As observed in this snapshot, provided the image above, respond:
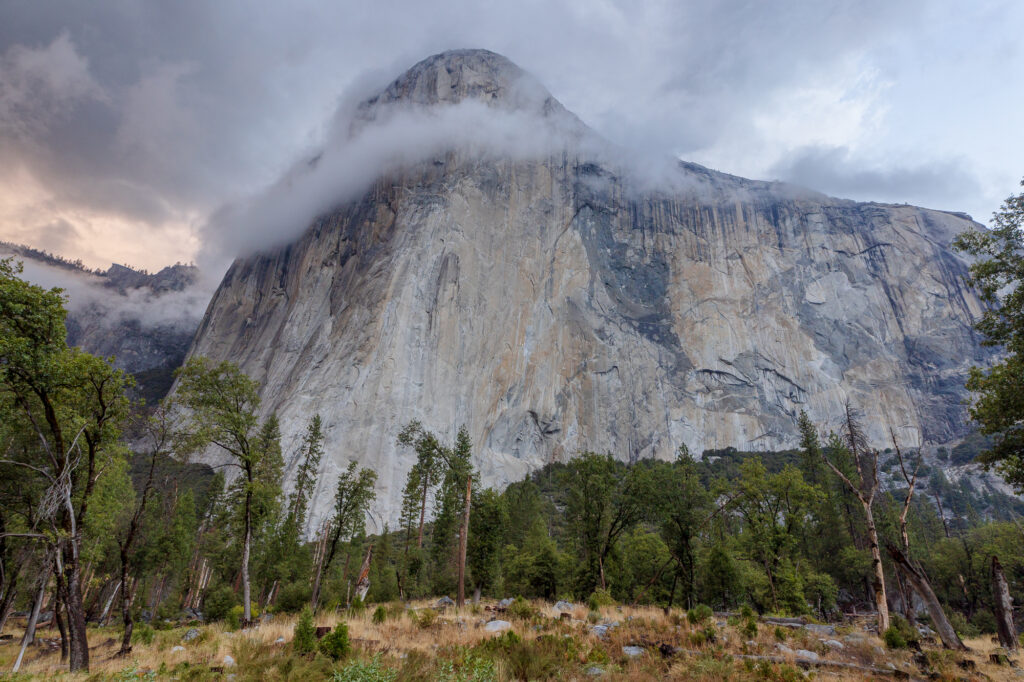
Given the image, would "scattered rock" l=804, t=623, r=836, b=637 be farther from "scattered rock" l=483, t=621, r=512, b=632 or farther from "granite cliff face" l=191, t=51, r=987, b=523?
"granite cliff face" l=191, t=51, r=987, b=523

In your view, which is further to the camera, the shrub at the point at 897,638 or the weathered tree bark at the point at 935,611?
the weathered tree bark at the point at 935,611

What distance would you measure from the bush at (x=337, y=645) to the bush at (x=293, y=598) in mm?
17074

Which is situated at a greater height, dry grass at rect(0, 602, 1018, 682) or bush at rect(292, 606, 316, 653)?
bush at rect(292, 606, 316, 653)

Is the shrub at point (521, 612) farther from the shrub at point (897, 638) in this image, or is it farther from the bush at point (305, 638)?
the shrub at point (897, 638)

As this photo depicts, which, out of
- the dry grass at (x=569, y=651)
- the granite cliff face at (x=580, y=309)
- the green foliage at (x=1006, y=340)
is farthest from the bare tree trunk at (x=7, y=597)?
the granite cliff face at (x=580, y=309)

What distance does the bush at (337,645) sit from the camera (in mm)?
9203

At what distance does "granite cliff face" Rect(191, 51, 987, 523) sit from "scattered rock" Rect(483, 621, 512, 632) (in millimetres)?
44629

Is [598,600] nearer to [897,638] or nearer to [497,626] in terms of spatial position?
[497,626]

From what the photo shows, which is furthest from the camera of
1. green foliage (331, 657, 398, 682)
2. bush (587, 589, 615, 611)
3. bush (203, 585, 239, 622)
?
bush (203, 585, 239, 622)

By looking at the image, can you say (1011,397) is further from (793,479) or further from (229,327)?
(229,327)

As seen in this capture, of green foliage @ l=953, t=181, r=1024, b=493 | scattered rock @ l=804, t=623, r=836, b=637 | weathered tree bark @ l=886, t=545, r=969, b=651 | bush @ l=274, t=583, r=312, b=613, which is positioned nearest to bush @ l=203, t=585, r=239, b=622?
bush @ l=274, t=583, r=312, b=613

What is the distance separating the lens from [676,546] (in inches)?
1033

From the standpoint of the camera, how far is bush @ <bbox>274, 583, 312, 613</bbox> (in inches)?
945

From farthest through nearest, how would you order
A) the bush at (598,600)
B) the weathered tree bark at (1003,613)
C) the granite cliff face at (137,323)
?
the granite cliff face at (137,323), the bush at (598,600), the weathered tree bark at (1003,613)
